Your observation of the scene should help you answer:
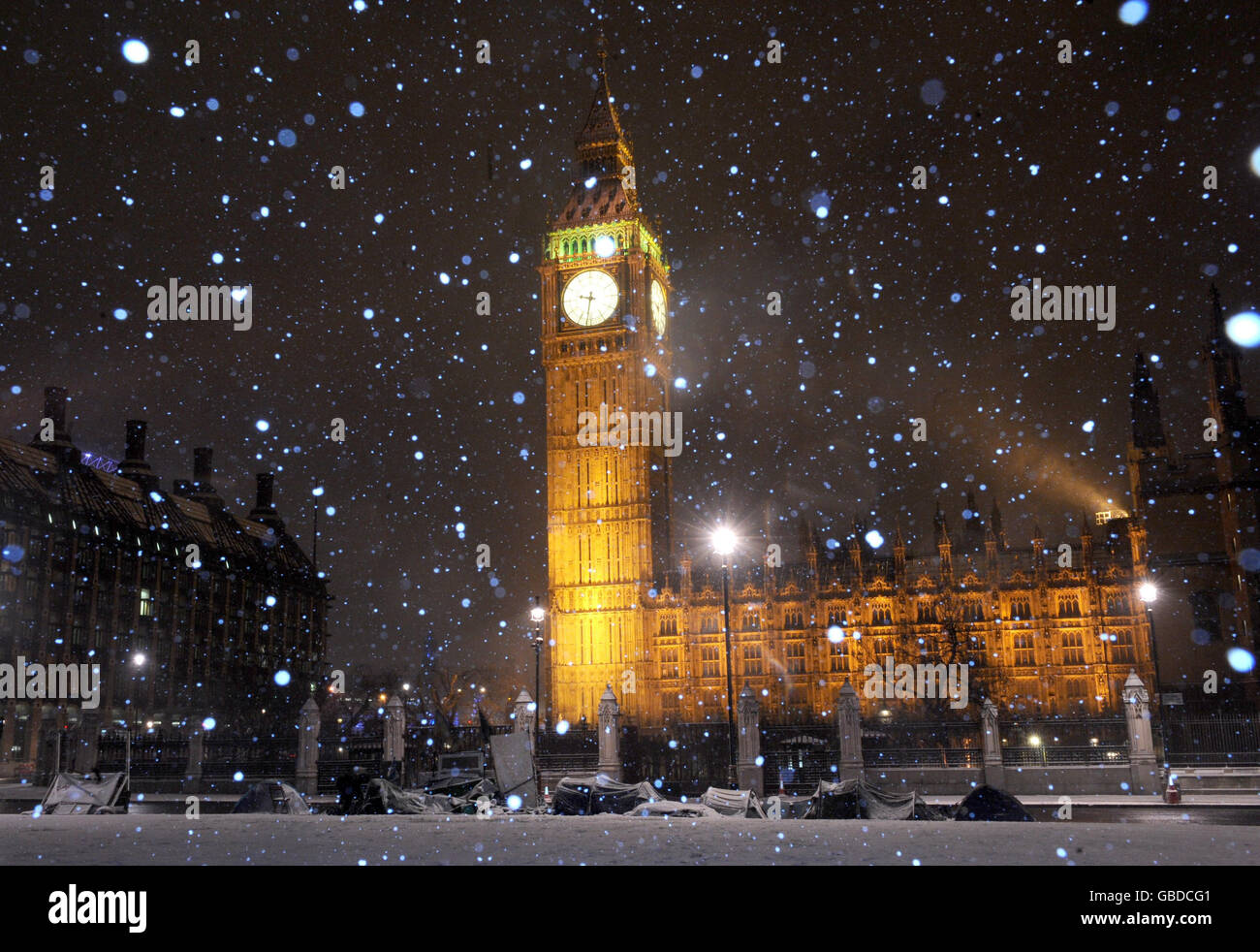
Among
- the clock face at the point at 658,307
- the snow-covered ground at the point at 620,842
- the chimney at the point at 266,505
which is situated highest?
the clock face at the point at 658,307

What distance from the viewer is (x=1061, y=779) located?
25.5 m

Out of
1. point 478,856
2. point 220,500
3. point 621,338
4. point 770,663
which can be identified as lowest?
point 770,663

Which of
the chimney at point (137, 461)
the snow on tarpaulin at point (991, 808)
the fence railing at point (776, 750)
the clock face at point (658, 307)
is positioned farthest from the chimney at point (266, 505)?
the snow on tarpaulin at point (991, 808)

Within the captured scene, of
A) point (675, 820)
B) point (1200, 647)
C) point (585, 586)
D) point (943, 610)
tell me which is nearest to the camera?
point (675, 820)

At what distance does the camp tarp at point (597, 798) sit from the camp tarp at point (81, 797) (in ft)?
33.5

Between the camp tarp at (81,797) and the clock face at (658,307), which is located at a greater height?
the clock face at (658,307)

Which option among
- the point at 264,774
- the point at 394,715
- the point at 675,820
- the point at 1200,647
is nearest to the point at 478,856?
the point at 675,820

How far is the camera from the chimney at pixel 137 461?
73.8 metres

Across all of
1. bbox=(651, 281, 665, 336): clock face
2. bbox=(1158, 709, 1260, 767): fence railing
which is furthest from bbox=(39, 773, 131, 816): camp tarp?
bbox=(651, 281, 665, 336): clock face

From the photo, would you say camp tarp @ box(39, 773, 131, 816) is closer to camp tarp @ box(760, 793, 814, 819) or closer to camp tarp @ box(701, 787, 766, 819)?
camp tarp @ box(701, 787, 766, 819)

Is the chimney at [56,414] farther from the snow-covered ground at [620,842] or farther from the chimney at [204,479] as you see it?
the snow-covered ground at [620,842]

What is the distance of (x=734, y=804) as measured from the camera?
64.1 ft

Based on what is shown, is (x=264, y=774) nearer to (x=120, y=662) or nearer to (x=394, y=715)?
(x=394, y=715)
